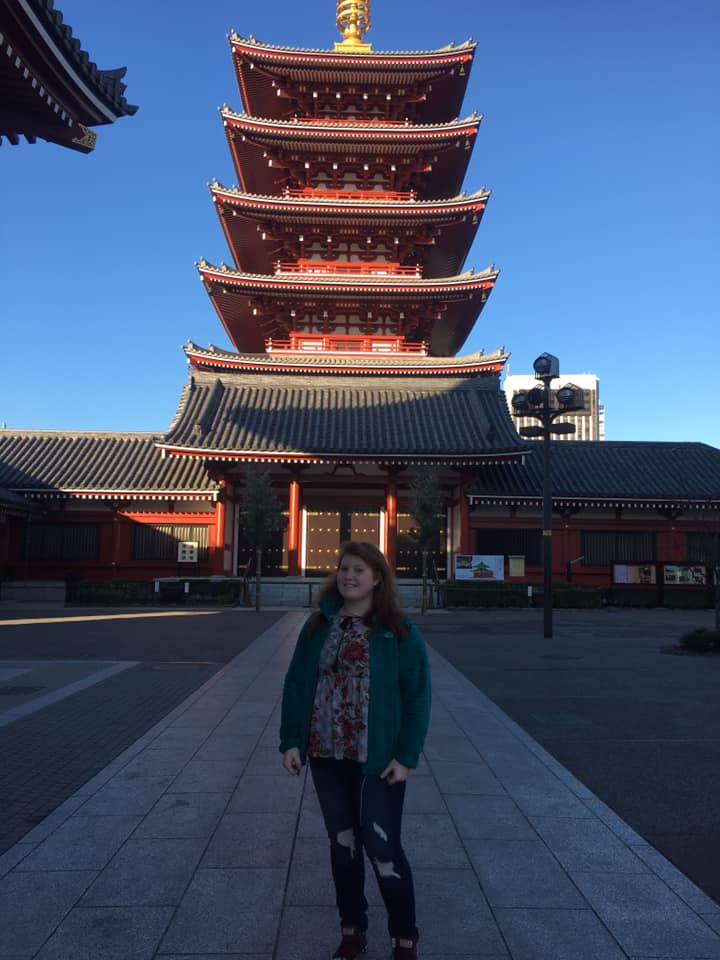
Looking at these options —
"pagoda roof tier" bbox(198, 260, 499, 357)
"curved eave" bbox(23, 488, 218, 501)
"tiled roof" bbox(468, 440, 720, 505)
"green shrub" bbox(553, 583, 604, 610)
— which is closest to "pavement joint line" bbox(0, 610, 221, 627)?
"curved eave" bbox(23, 488, 218, 501)

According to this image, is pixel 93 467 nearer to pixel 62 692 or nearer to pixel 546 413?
pixel 546 413

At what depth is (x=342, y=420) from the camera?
2631 cm

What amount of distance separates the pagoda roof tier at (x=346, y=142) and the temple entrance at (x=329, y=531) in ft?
50.0

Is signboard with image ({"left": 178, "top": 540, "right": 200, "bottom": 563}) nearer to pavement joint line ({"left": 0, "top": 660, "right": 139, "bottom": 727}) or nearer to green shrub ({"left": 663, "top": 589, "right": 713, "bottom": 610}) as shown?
pavement joint line ({"left": 0, "top": 660, "right": 139, "bottom": 727})

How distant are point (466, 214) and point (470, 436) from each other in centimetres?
963

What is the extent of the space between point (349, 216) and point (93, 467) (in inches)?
568

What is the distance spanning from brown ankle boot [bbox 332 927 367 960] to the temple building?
68.9ft

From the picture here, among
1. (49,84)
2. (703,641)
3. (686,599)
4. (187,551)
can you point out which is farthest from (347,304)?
(49,84)

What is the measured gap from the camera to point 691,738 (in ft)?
21.8

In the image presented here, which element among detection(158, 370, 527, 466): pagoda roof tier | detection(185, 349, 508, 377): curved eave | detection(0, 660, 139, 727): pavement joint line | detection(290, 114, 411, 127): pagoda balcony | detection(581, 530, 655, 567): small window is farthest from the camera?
detection(290, 114, 411, 127): pagoda balcony

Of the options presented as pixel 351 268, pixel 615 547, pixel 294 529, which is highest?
pixel 351 268

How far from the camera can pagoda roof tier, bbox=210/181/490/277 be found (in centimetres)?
2795

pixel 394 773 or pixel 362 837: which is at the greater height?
pixel 394 773

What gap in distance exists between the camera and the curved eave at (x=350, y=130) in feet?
92.5
